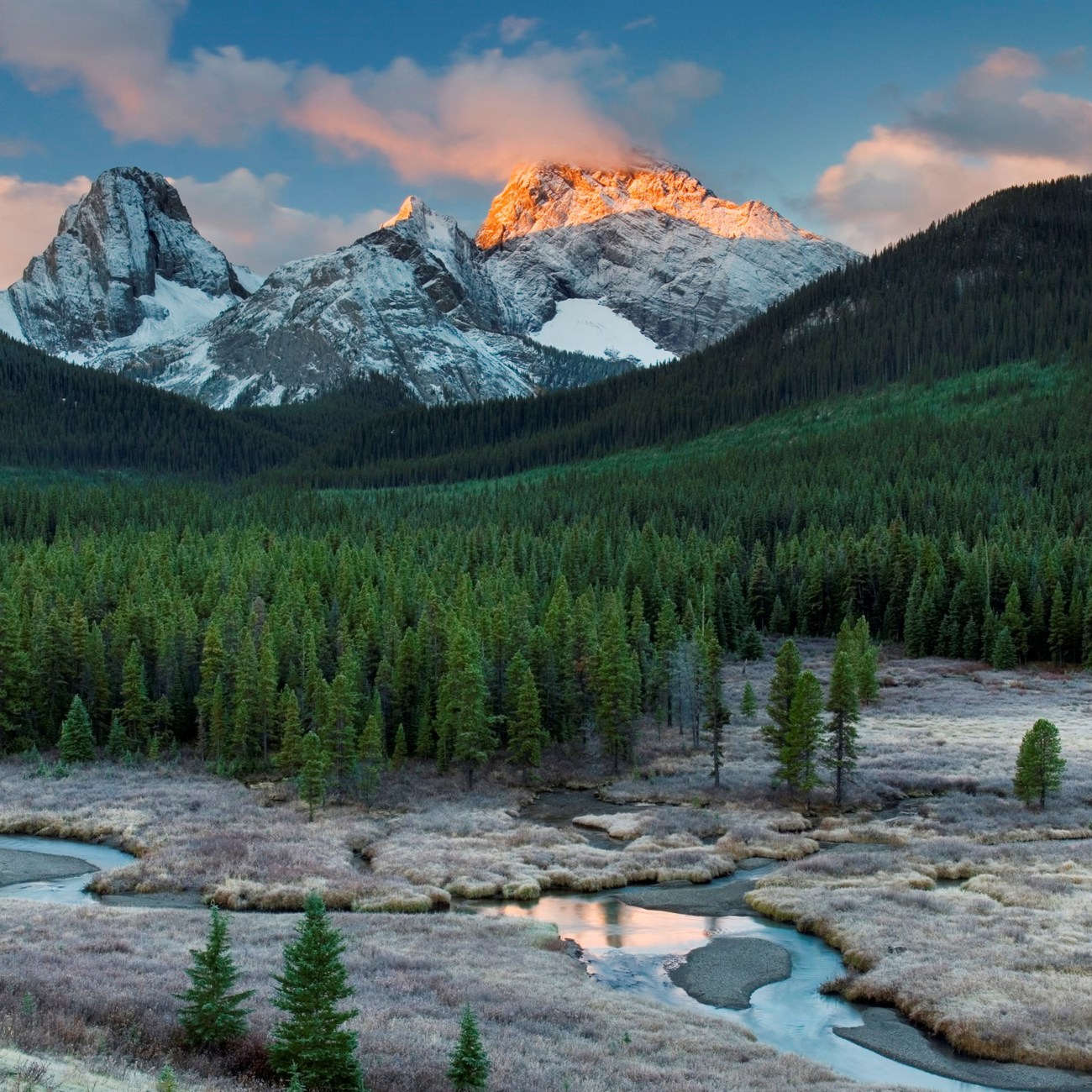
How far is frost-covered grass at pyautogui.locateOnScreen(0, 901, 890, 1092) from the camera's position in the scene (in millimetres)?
24875

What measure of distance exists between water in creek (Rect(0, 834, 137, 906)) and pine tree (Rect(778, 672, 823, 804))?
36.6 metres

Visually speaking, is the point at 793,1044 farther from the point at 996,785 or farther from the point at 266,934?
the point at 996,785

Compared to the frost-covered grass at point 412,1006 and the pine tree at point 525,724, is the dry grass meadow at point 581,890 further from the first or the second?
the pine tree at point 525,724

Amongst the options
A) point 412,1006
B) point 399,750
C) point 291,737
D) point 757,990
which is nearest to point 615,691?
point 399,750

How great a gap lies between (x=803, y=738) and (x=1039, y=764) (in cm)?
1274

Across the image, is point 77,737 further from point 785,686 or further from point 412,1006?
point 412,1006

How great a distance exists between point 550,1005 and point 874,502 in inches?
5635

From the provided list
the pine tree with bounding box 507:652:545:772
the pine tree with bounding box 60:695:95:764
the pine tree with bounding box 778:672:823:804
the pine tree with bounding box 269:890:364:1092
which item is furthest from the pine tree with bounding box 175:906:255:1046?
the pine tree with bounding box 60:695:95:764

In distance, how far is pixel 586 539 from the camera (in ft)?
493

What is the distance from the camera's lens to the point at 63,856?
55.2 m

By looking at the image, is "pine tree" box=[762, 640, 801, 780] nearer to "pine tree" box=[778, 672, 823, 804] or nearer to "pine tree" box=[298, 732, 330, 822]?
"pine tree" box=[778, 672, 823, 804]

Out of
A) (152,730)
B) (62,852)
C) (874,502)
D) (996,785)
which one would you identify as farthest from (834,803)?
(874,502)

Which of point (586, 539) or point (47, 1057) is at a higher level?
point (586, 539)

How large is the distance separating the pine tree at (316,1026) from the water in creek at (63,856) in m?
26.2
